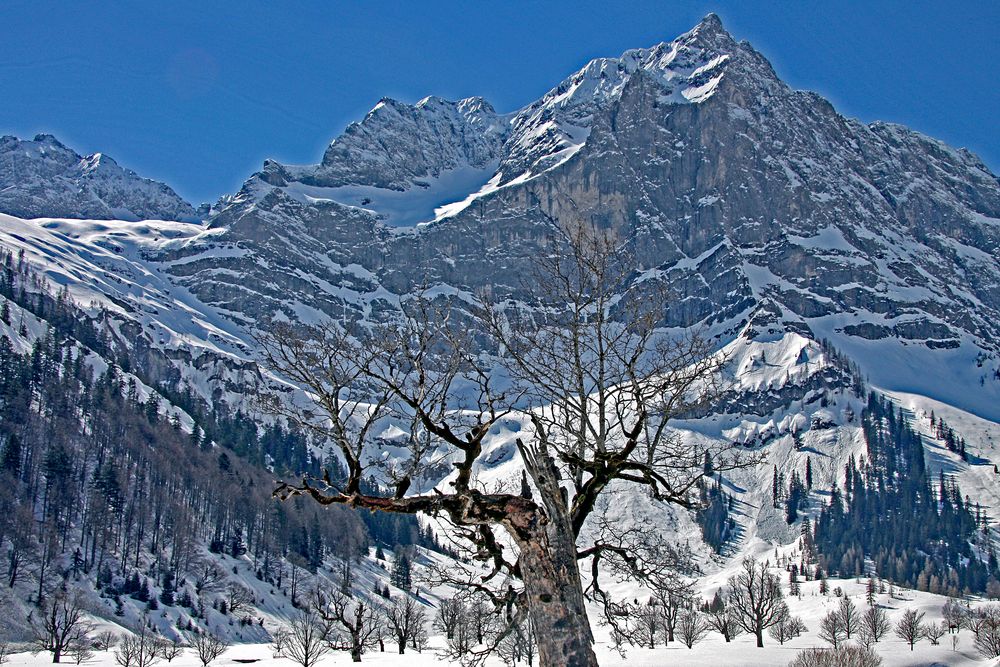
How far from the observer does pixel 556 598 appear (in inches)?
399

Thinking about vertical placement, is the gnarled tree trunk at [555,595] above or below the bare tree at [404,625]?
above

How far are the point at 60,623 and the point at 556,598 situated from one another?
75.2 metres

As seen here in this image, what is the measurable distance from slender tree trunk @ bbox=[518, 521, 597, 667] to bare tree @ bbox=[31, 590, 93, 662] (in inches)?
2177

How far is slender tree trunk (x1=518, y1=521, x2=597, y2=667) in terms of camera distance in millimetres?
9875

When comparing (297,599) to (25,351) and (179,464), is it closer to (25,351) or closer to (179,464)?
(179,464)

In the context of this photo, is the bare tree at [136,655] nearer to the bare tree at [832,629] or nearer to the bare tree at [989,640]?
the bare tree at [832,629]

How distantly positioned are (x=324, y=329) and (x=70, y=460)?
122 meters

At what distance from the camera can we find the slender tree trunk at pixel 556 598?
988 centimetres

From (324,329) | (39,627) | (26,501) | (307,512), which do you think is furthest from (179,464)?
(324,329)

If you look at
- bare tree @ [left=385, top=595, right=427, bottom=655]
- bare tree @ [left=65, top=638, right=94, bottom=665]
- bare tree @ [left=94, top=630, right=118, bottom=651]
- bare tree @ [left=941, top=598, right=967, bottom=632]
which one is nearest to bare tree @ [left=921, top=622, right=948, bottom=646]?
bare tree @ [left=941, top=598, right=967, bottom=632]

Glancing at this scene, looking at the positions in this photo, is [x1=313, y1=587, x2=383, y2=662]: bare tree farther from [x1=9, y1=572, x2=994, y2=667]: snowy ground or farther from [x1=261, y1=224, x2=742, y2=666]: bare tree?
[x1=261, y1=224, x2=742, y2=666]: bare tree

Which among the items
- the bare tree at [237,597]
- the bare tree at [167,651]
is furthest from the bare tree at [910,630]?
the bare tree at [237,597]

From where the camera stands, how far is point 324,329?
1525 cm

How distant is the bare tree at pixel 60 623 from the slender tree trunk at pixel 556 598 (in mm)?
55304
